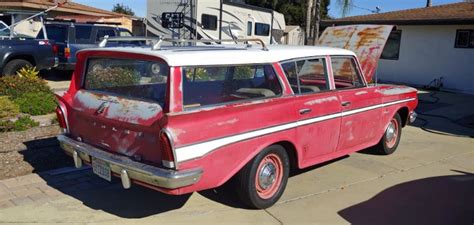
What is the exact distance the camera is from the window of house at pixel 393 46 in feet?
56.3

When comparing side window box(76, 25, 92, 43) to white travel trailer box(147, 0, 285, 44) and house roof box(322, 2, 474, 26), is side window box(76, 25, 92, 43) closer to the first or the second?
white travel trailer box(147, 0, 285, 44)

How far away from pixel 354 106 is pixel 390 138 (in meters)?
1.56

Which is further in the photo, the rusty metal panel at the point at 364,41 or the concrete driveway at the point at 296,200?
the rusty metal panel at the point at 364,41

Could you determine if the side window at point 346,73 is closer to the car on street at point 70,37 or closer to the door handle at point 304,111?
the door handle at point 304,111

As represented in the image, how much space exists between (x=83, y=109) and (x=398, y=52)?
14.9m

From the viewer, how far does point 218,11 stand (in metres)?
19.5

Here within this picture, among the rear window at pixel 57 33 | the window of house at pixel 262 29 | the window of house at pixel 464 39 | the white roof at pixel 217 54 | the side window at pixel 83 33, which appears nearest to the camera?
the white roof at pixel 217 54

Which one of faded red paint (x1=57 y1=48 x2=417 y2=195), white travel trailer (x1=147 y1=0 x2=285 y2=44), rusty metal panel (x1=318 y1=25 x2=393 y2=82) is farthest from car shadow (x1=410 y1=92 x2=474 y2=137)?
white travel trailer (x1=147 y1=0 x2=285 y2=44)

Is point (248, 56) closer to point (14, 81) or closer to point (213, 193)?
point (213, 193)

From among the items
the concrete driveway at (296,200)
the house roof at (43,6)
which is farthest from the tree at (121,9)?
the concrete driveway at (296,200)

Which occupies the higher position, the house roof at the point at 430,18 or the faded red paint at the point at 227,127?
the house roof at the point at 430,18

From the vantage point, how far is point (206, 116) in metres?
3.81

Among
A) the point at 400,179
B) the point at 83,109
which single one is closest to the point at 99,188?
the point at 83,109

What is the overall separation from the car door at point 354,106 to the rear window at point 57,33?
1121cm
